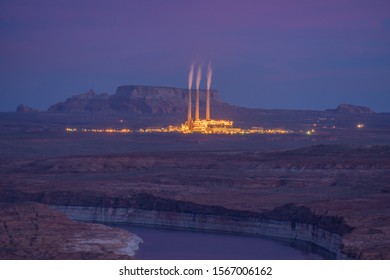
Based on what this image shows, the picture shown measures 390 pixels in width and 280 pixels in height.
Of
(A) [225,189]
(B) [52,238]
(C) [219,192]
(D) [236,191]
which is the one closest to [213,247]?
(B) [52,238]

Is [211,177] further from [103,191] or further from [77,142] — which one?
[77,142]

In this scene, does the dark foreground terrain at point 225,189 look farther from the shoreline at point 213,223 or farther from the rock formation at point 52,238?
the rock formation at point 52,238

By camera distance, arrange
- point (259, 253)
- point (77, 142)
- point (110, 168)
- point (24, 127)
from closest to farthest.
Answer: point (259, 253)
point (110, 168)
point (77, 142)
point (24, 127)

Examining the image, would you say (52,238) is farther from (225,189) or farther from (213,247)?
(225,189)

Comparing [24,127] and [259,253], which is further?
[24,127]

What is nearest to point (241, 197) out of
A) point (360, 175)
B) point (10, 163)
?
point (360, 175)

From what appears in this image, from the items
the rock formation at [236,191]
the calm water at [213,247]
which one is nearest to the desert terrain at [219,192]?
the rock formation at [236,191]
